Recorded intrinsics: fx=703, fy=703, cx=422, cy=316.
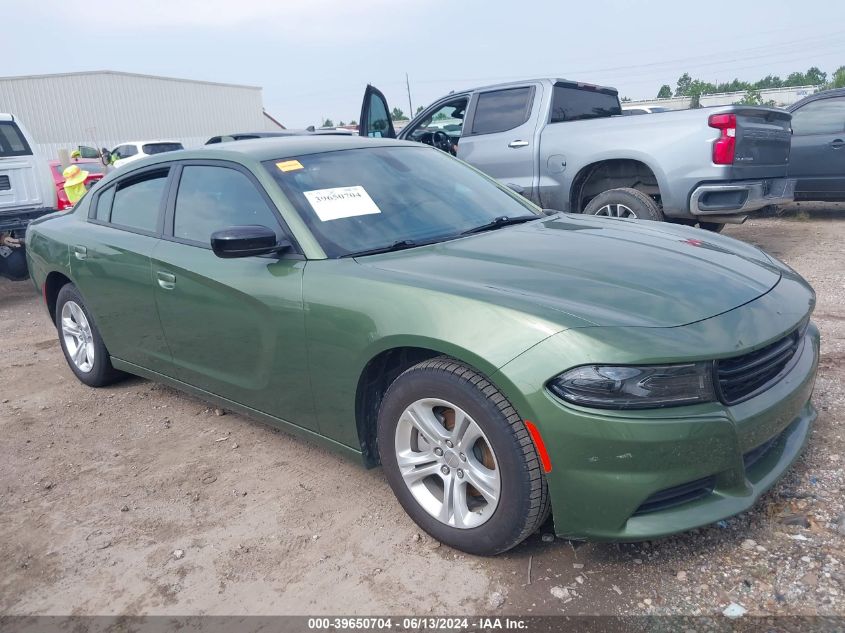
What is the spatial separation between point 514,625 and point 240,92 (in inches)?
1737

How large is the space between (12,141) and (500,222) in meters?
7.28

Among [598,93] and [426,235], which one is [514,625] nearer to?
[426,235]

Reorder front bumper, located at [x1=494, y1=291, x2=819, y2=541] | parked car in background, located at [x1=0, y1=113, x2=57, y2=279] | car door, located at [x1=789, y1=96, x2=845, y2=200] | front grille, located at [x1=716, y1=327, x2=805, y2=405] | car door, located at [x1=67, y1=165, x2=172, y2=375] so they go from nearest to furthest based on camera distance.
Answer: front bumper, located at [x1=494, y1=291, x2=819, y2=541], front grille, located at [x1=716, y1=327, x2=805, y2=405], car door, located at [x1=67, y1=165, x2=172, y2=375], parked car in background, located at [x1=0, y1=113, x2=57, y2=279], car door, located at [x1=789, y1=96, x2=845, y2=200]

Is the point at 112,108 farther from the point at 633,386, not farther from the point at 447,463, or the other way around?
the point at 633,386

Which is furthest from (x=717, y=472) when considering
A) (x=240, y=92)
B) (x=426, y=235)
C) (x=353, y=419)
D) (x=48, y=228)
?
(x=240, y=92)

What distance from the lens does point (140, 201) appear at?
406 cm

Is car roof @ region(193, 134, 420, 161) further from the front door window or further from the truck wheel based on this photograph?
the front door window

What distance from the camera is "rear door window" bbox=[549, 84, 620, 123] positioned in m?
7.43

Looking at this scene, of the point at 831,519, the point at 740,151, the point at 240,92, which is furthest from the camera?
the point at 240,92

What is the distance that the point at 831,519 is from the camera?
2658 millimetres

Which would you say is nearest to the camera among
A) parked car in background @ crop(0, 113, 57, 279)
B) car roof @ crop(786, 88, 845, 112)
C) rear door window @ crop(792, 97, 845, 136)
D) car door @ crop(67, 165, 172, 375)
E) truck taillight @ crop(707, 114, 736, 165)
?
car door @ crop(67, 165, 172, 375)

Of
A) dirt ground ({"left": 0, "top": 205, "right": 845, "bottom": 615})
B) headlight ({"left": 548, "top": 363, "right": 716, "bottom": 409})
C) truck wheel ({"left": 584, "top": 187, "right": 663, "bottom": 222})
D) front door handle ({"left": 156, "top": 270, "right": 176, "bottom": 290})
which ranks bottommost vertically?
dirt ground ({"left": 0, "top": 205, "right": 845, "bottom": 615})

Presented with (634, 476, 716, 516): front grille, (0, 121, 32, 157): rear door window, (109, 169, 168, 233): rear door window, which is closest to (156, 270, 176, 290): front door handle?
(109, 169, 168, 233): rear door window

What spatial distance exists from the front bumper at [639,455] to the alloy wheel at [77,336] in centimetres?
333
